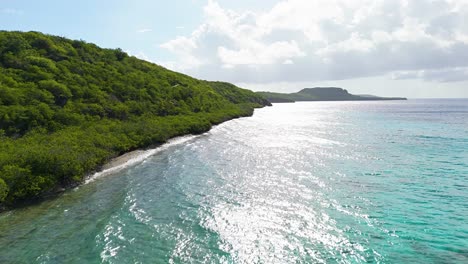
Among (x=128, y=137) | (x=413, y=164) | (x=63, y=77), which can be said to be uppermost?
(x=63, y=77)

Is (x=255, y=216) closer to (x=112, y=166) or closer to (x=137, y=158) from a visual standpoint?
(x=112, y=166)

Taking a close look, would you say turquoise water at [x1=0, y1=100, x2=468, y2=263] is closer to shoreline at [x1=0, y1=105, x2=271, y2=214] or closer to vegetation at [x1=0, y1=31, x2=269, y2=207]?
shoreline at [x1=0, y1=105, x2=271, y2=214]

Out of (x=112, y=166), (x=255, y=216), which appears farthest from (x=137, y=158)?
(x=255, y=216)

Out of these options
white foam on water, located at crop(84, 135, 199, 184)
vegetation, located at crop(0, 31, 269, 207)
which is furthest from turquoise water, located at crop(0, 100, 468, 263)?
vegetation, located at crop(0, 31, 269, 207)

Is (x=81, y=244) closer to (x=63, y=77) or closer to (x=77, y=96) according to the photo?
(x=77, y=96)

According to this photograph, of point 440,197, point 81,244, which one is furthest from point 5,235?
point 440,197

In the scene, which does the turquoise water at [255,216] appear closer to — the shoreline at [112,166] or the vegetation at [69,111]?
the shoreline at [112,166]
